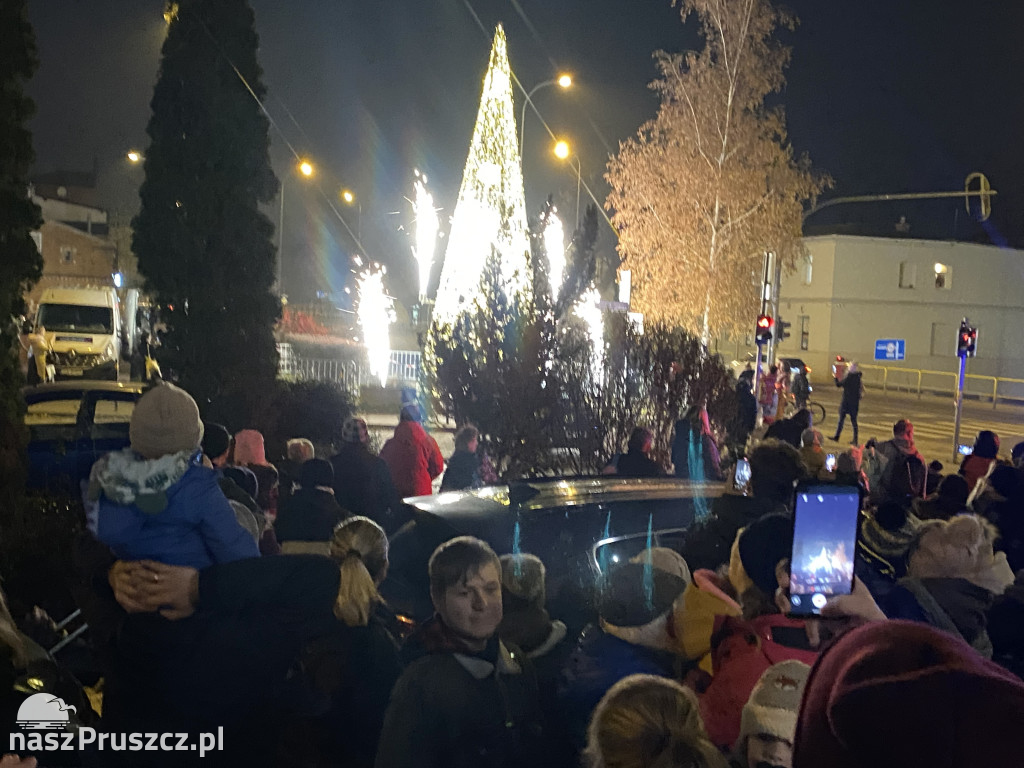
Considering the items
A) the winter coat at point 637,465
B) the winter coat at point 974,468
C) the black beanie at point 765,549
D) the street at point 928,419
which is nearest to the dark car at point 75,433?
the winter coat at point 637,465

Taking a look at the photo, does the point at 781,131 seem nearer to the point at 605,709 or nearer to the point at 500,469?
the point at 500,469

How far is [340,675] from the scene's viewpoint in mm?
3123

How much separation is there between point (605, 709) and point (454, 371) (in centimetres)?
797

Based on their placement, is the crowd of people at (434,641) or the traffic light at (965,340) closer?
the crowd of people at (434,641)

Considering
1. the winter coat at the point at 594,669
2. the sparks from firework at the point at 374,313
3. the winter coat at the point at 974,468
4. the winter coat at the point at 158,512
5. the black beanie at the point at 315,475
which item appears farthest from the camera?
the sparks from firework at the point at 374,313

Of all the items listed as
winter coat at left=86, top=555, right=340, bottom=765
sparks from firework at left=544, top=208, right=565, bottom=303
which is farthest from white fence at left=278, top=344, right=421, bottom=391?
winter coat at left=86, top=555, right=340, bottom=765

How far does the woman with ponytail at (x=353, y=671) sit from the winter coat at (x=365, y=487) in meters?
2.58

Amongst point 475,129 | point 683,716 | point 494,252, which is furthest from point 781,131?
point 683,716

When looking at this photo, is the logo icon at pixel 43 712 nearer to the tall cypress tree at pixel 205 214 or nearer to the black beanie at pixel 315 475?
the black beanie at pixel 315 475

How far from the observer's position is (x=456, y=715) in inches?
105

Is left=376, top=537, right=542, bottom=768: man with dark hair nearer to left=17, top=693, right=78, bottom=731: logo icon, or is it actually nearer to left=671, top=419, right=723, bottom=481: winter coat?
left=17, top=693, right=78, bottom=731: logo icon

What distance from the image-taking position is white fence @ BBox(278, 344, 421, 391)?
60.4 ft

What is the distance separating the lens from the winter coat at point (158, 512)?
2.94m

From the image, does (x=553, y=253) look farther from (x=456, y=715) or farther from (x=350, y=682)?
(x=456, y=715)
